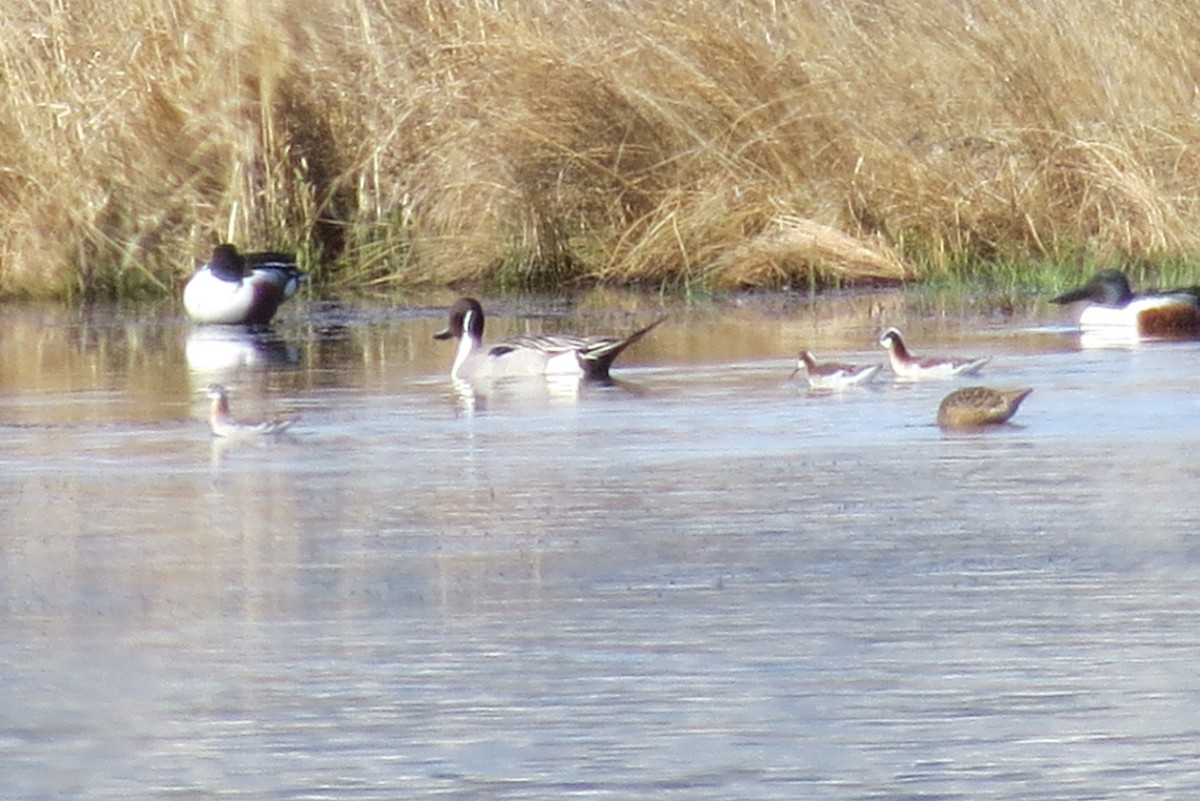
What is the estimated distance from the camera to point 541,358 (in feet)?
36.5

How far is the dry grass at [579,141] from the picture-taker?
615 inches

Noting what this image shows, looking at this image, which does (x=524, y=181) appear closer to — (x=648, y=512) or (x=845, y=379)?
(x=845, y=379)

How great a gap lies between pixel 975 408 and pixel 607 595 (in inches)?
123

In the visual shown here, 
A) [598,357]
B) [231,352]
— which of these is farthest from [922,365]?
[231,352]

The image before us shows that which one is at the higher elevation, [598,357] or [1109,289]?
[1109,289]

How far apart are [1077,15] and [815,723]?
40.7 feet

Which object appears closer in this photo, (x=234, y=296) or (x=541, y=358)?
(x=541, y=358)

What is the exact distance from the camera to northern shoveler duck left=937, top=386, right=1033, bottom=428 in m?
8.74

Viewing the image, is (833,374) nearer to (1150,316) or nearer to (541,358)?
(541,358)

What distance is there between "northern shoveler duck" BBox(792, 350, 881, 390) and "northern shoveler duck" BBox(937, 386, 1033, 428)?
3.89 feet

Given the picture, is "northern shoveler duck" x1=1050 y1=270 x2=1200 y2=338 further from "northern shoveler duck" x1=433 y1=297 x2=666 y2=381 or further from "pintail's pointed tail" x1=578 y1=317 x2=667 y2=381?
"pintail's pointed tail" x1=578 y1=317 x2=667 y2=381

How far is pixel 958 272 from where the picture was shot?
1568 cm

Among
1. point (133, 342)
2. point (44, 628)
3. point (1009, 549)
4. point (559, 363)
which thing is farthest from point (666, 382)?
point (44, 628)

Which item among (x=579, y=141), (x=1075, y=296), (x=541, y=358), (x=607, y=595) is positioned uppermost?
(x=579, y=141)
